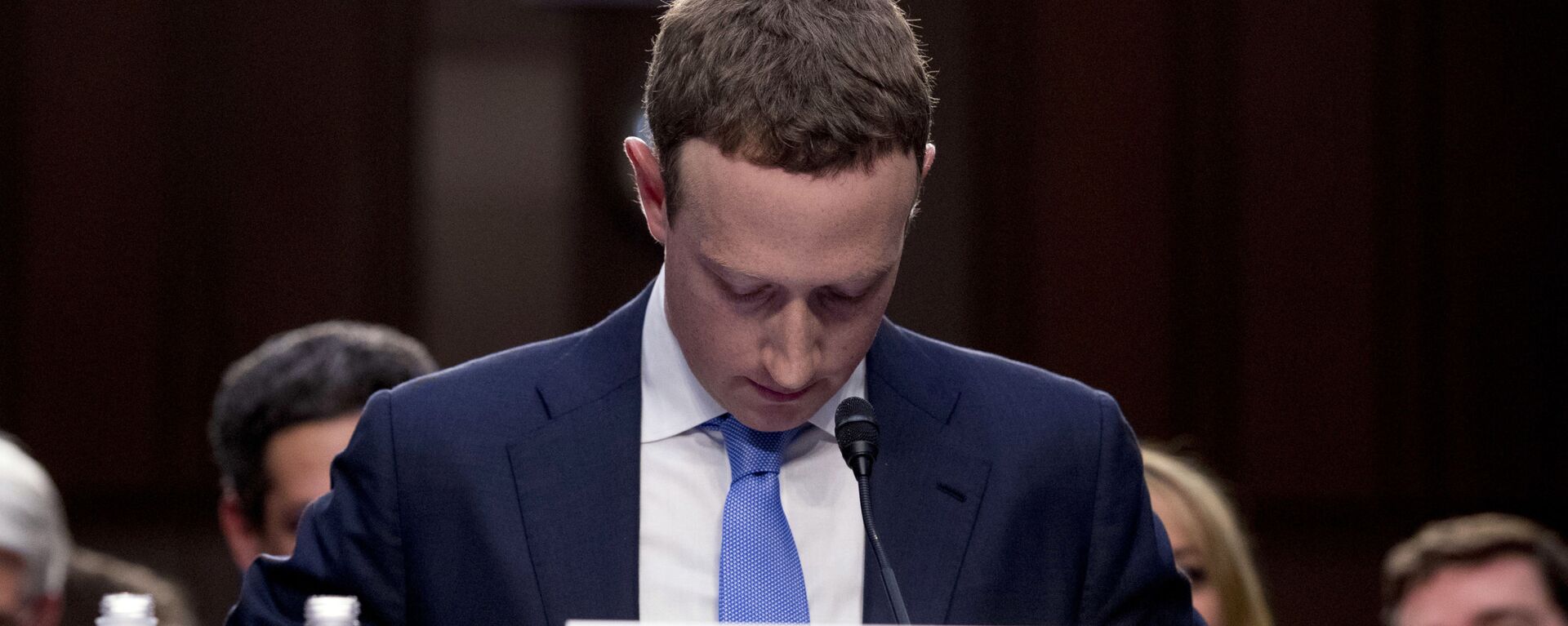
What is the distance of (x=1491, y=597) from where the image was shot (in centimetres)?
311

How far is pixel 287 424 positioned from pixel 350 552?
3.93 ft

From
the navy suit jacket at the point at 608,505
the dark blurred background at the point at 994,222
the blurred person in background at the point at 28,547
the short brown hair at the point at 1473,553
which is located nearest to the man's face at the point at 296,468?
the blurred person in background at the point at 28,547

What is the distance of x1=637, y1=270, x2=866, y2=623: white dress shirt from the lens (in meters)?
1.51

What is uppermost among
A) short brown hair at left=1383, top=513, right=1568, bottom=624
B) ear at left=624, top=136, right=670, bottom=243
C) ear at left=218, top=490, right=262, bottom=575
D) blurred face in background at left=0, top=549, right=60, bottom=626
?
ear at left=624, top=136, right=670, bottom=243

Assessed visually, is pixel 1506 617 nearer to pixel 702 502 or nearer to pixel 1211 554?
→ pixel 1211 554

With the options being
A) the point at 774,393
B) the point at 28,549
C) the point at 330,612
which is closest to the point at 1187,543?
the point at 774,393

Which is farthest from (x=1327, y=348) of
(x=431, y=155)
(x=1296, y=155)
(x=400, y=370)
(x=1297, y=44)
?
(x=400, y=370)

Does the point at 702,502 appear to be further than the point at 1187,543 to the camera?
No

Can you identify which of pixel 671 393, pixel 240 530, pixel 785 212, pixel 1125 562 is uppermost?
pixel 785 212

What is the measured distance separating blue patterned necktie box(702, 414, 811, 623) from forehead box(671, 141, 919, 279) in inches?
8.9

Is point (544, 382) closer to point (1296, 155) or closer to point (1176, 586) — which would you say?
point (1176, 586)

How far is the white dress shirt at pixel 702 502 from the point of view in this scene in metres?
1.51

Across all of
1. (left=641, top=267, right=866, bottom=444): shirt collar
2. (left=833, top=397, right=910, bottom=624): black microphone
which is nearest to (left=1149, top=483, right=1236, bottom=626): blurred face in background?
(left=641, top=267, right=866, bottom=444): shirt collar

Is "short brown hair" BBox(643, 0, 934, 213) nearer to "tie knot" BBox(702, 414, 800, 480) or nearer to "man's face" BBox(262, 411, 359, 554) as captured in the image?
"tie knot" BBox(702, 414, 800, 480)
